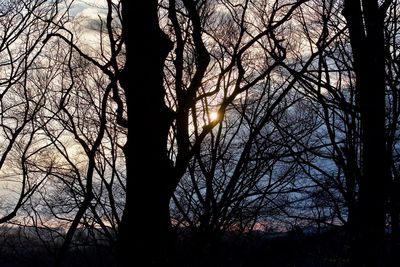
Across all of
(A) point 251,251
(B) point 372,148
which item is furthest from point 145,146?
(A) point 251,251

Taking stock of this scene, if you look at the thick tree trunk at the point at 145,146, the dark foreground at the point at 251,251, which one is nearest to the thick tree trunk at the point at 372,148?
the thick tree trunk at the point at 145,146

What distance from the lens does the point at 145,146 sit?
12.3ft

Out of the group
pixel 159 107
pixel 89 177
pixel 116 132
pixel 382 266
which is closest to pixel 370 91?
pixel 159 107

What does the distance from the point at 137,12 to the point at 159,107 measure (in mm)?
782

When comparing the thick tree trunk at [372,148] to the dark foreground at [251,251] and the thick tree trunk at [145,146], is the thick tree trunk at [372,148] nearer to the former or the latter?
the thick tree trunk at [145,146]

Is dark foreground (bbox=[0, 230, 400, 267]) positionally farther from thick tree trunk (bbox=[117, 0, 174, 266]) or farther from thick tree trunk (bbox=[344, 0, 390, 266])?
thick tree trunk (bbox=[117, 0, 174, 266])

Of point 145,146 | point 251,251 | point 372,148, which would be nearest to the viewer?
point 145,146

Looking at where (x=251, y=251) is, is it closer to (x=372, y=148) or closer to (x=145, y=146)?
(x=372, y=148)

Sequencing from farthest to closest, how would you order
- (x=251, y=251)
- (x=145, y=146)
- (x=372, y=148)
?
(x=251, y=251)
(x=372, y=148)
(x=145, y=146)

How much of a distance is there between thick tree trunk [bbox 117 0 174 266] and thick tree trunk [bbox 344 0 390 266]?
155cm

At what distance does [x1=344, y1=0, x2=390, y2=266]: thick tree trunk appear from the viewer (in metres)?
3.89

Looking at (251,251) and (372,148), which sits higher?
(251,251)

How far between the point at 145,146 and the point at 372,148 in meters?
1.75

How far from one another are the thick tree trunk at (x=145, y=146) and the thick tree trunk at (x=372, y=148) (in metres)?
1.55
